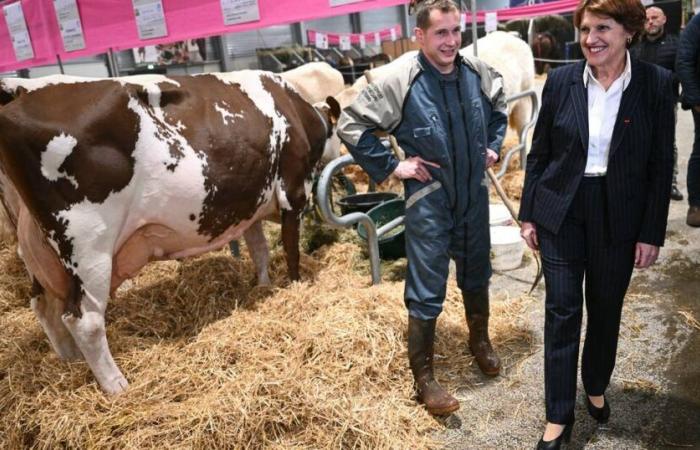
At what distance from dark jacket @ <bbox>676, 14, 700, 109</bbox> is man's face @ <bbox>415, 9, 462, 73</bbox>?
103 inches

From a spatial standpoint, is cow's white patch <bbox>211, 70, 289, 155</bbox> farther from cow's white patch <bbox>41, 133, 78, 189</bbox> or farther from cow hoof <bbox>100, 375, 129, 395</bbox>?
cow hoof <bbox>100, 375, 129, 395</bbox>

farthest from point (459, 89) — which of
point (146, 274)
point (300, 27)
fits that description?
point (300, 27)

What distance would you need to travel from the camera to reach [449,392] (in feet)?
8.84

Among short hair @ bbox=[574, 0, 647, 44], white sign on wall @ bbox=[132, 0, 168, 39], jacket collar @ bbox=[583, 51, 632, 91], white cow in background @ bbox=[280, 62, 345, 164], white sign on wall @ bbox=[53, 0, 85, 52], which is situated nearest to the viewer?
short hair @ bbox=[574, 0, 647, 44]

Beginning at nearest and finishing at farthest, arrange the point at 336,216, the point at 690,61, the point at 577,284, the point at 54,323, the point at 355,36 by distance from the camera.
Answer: the point at 577,284 < the point at 54,323 < the point at 336,216 < the point at 690,61 < the point at 355,36

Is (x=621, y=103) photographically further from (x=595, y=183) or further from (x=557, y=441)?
(x=557, y=441)

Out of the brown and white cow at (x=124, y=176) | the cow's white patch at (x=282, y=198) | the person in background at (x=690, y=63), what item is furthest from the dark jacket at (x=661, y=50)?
the cow's white patch at (x=282, y=198)

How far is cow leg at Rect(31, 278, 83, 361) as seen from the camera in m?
2.83

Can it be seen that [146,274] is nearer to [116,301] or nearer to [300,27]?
[116,301]

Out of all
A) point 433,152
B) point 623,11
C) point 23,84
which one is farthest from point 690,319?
point 23,84

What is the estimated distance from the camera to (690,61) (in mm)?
3891

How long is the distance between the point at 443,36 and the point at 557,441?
1.75m

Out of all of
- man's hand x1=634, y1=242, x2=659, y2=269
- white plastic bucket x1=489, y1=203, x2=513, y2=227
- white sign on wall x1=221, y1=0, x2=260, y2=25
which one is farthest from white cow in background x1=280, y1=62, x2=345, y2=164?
man's hand x1=634, y1=242, x2=659, y2=269

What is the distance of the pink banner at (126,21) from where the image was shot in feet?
12.9
